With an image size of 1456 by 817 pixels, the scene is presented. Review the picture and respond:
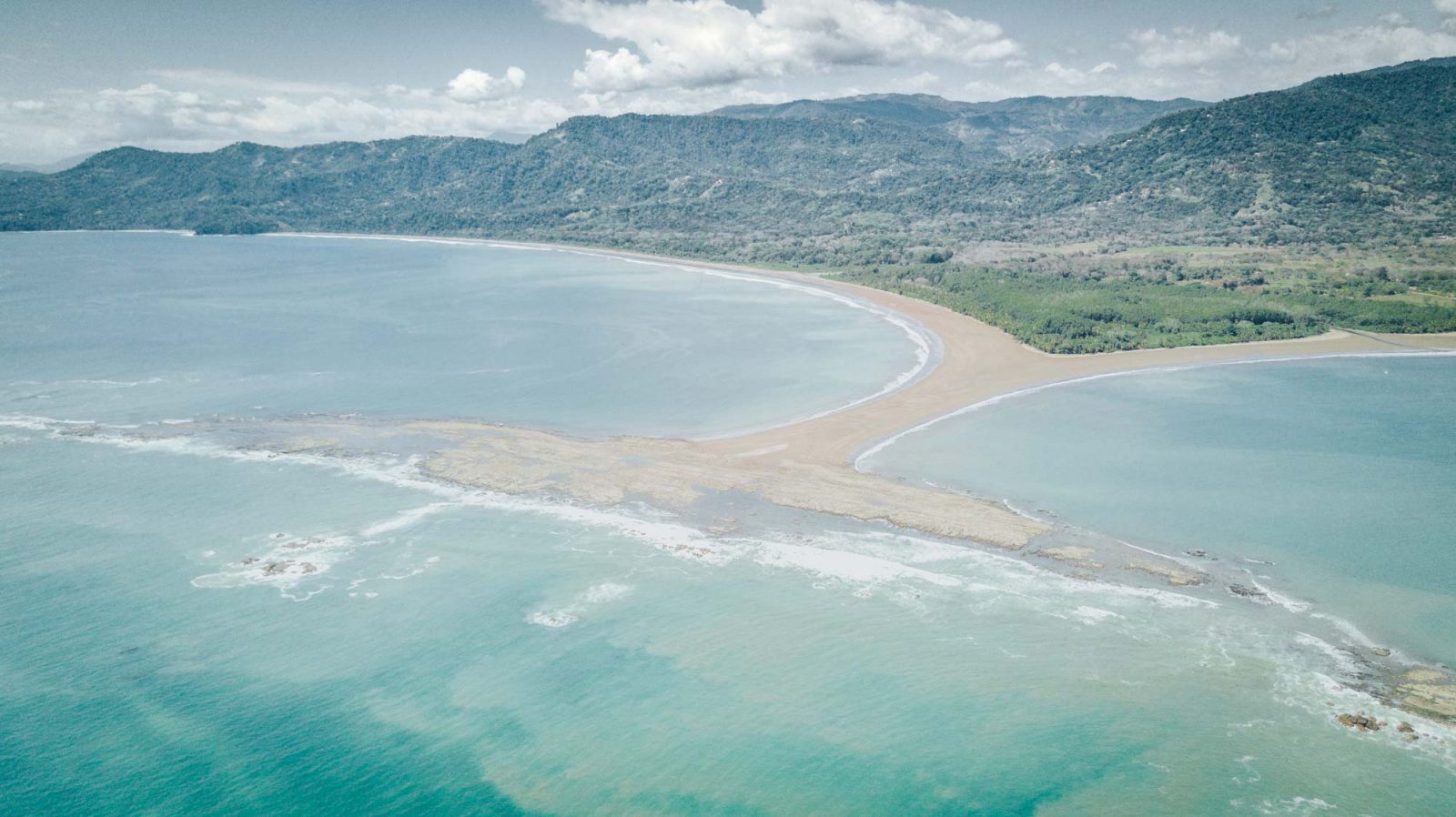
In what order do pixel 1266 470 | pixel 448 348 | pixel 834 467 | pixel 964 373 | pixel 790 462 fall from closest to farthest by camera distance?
pixel 1266 470 < pixel 834 467 < pixel 790 462 < pixel 964 373 < pixel 448 348

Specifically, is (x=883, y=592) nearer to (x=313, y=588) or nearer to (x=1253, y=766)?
(x=1253, y=766)

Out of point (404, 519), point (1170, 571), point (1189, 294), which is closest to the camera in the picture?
point (1170, 571)

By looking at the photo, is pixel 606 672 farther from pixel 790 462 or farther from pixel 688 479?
pixel 790 462

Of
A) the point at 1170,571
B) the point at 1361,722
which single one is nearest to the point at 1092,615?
the point at 1170,571

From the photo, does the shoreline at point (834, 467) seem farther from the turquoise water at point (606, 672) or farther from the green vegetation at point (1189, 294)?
the green vegetation at point (1189, 294)

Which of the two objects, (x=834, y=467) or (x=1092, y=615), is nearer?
(x=1092, y=615)

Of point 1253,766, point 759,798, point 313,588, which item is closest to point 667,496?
point 313,588

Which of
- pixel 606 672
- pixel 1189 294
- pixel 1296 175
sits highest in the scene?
pixel 1296 175
